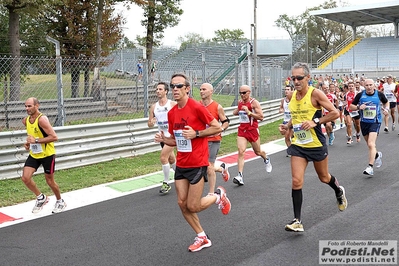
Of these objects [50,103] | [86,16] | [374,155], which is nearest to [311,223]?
[374,155]

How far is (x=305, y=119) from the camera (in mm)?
6047

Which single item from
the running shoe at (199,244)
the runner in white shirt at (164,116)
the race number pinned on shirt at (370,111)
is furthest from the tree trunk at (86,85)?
the running shoe at (199,244)

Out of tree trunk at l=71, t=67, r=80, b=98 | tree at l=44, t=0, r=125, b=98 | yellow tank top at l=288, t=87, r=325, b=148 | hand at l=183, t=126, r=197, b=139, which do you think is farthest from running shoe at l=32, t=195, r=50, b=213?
tree at l=44, t=0, r=125, b=98

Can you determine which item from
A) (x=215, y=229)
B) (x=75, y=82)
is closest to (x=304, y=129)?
(x=215, y=229)

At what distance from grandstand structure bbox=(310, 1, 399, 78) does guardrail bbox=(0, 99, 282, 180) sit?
31321 mm

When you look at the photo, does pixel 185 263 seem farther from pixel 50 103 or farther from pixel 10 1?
pixel 10 1

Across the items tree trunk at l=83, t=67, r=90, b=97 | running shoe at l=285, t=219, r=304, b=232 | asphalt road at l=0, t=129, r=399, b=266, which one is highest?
tree trunk at l=83, t=67, r=90, b=97

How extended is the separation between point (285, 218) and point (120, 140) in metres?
5.97

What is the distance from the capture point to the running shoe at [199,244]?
5477mm

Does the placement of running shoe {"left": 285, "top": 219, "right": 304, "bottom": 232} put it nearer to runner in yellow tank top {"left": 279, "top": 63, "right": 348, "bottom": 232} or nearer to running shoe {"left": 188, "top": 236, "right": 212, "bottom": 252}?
runner in yellow tank top {"left": 279, "top": 63, "right": 348, "bottom": 232}

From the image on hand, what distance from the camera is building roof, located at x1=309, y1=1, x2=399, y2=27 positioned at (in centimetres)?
4244

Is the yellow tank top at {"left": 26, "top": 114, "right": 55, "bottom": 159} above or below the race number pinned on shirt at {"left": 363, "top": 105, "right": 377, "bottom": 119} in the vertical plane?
below

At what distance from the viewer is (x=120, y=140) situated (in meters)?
11.7

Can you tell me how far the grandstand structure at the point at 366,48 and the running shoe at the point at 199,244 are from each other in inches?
1448
